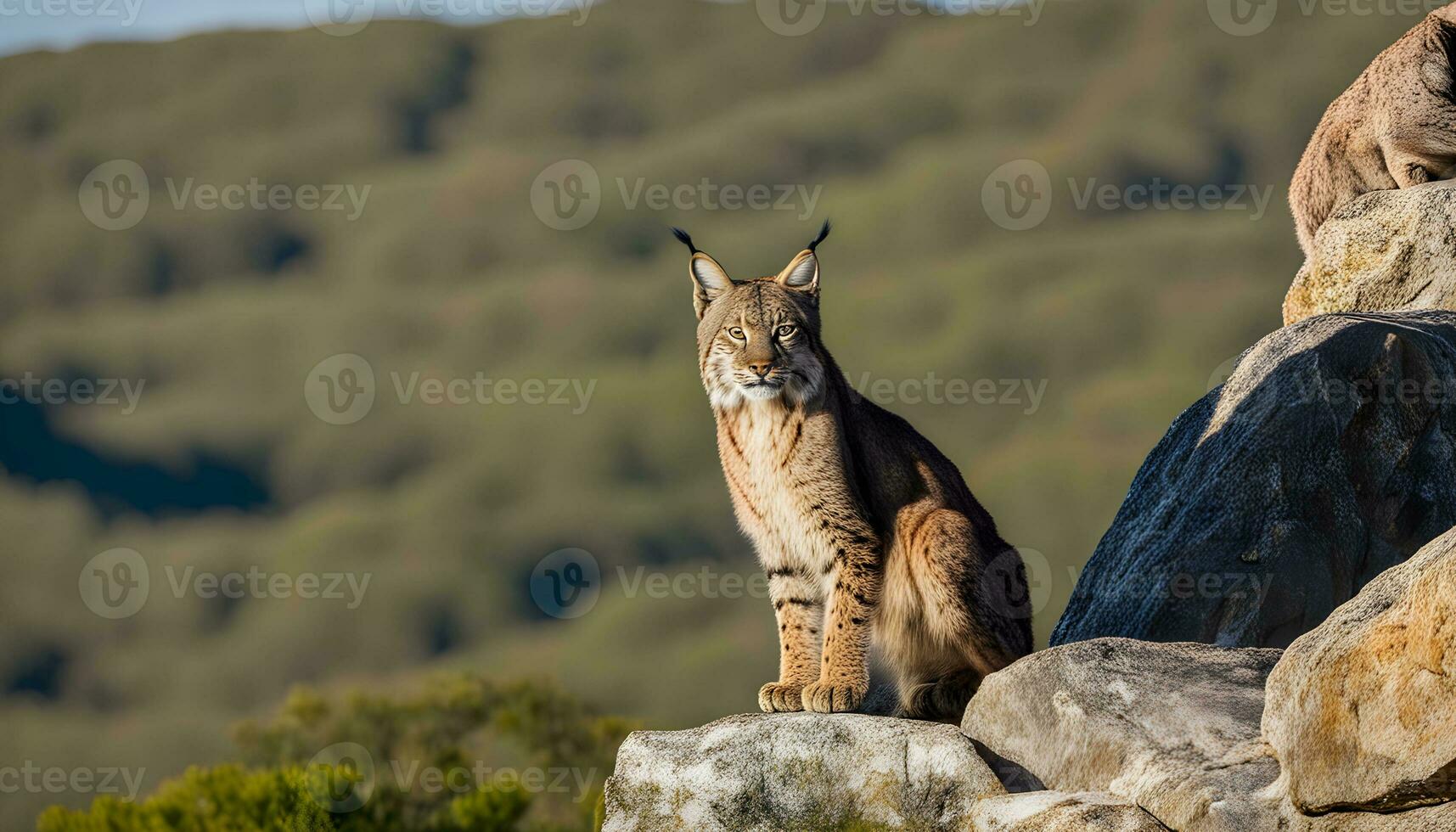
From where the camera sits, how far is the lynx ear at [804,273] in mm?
9984

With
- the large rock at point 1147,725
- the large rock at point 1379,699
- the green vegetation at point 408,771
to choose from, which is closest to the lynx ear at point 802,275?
the large rock at point 1147,725

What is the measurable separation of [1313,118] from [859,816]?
148659mm

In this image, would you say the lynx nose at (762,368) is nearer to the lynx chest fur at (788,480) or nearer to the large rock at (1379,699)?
the lynx chest fur at (788,480)

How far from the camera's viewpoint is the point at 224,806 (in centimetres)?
2498

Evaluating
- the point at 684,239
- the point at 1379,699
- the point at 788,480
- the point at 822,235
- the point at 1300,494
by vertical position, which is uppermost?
the point at 684,239

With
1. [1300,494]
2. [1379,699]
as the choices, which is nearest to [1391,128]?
[1300,494]

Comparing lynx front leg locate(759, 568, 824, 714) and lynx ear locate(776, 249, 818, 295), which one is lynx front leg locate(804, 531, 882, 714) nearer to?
lynx front leg locate(759, 568, 824, 714)

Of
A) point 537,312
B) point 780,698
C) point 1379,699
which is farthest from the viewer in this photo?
point 537,312

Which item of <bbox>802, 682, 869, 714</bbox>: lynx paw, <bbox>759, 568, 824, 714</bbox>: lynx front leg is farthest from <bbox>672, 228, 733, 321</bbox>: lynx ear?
<bbox>802, 682, 869, 714</bbox>: lynx paw

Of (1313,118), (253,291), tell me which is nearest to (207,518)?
(253,291)

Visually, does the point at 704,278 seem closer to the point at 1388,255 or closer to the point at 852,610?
the point at 852,610

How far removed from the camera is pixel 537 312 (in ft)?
546

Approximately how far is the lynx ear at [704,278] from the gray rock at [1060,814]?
3930 millimetres

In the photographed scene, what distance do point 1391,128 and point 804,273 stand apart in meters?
5.97
